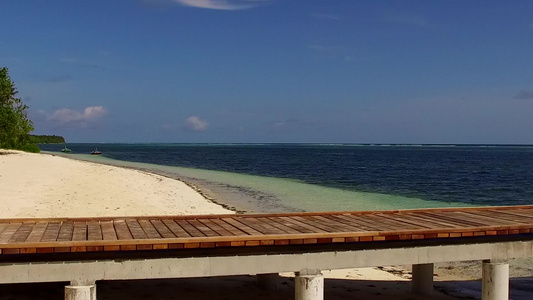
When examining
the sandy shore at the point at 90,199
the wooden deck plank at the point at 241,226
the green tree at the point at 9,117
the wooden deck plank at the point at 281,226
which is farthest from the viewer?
the green tree at the point at 9,117

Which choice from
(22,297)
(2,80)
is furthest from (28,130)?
(22,297)

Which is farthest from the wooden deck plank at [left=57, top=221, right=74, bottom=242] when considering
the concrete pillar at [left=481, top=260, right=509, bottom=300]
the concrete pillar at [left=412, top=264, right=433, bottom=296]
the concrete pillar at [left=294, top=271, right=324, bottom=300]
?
the concrete pillar at [left=481, top=260, right=509, bottom=300]

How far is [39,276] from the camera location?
669 cm

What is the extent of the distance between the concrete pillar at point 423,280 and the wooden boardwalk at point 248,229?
41.8 inches

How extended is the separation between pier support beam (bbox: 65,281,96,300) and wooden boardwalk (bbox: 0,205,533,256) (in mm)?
508

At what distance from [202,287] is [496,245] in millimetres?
5447

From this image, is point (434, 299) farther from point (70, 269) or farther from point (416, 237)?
point (70, 269)

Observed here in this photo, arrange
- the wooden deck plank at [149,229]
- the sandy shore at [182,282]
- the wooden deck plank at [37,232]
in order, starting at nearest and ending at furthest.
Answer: the wooden deck plank at [37,232]
the wooden deck plank at [149,229]
the sandy shore at [182,282]

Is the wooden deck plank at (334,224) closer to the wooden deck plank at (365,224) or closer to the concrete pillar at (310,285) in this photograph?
the wooden deck plank at (365,224)

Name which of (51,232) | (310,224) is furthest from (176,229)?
(310,224)

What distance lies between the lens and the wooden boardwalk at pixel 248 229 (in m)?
6.95

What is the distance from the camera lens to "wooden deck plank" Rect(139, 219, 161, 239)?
7746mm

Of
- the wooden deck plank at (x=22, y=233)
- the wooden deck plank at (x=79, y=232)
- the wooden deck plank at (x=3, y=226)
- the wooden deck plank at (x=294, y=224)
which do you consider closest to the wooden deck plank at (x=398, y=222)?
the wooden deck plank at (x=294, y=224)

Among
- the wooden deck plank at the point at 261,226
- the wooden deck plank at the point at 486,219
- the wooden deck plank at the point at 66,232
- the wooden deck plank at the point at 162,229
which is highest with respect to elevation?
the wooden deck plank at the point at 486,219
